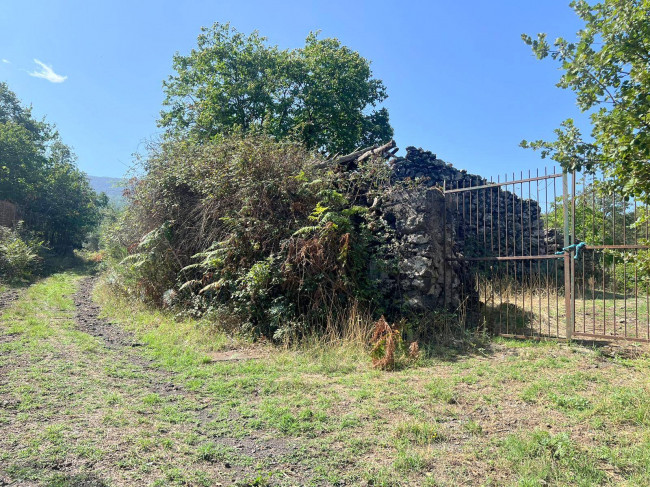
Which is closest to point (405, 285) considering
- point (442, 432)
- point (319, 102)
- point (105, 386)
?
point (442, 432)

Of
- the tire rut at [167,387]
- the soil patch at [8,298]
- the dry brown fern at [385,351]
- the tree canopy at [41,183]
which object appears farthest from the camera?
the tree canopy at [41,183]

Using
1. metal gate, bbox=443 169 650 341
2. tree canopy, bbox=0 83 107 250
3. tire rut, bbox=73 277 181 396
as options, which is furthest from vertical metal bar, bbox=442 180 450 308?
tree canopy, bbox=0 83 107 250

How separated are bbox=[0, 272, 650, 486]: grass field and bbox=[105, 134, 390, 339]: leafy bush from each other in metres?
1.12

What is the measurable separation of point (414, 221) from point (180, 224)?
19.6ft

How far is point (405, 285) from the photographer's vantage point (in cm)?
744

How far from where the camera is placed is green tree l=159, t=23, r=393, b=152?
64.8 feet

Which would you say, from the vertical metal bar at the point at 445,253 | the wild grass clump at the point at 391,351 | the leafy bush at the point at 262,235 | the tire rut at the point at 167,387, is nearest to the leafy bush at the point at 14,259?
the tire rut at the point at 167,387

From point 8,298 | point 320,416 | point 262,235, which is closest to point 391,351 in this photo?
point 320,416

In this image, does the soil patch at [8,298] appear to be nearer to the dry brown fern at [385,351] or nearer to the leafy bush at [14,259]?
the leafy bush at [14,259]

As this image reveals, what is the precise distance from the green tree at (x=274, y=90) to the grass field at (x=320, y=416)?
49.9ft

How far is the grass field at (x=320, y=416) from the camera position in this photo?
3.02 metres

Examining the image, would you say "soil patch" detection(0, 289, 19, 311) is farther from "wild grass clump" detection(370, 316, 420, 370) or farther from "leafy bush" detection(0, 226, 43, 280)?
"wild grass clump" detection(370, 316, 420, 370)

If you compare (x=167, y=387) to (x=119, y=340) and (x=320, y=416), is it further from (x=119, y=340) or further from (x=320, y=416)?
(x=119, y=340)

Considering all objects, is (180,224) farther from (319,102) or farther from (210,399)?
(319,102)
